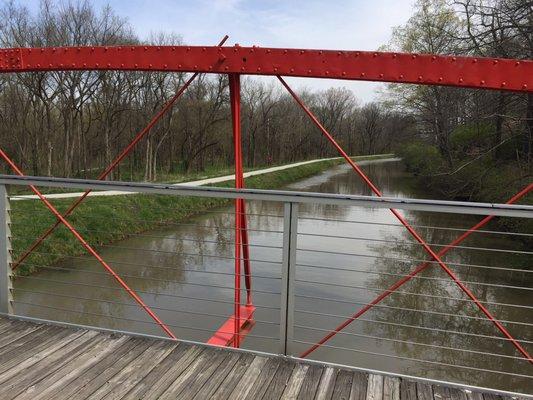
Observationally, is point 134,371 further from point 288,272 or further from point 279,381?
point 288,272

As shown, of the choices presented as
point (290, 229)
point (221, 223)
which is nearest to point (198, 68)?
point (290, 229)

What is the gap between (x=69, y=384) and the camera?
107 inches

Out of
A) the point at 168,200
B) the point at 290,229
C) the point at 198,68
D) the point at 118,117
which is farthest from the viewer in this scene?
the point at 118,117

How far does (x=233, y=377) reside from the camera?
2816 millimetres

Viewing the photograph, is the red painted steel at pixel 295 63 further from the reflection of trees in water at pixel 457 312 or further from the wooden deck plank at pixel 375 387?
the wooden deck plank at pixel 375 387

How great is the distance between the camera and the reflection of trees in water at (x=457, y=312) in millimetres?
7015

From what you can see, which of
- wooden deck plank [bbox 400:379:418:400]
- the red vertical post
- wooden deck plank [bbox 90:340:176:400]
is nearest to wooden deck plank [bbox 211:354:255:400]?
wooden deck plank [bbox 90:340:176:400]

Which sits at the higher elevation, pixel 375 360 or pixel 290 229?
pixel 290 229

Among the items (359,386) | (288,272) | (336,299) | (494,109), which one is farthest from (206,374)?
(494,109)

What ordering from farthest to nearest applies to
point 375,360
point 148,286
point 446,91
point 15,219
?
1. point 446,91
2. point 15,219
3. point 148,286
4. point 375,360

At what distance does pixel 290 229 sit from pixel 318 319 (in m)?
5.03

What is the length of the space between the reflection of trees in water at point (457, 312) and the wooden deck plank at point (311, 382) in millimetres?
1870

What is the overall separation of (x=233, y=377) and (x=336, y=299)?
377cm

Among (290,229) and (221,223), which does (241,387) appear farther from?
(221,223)
